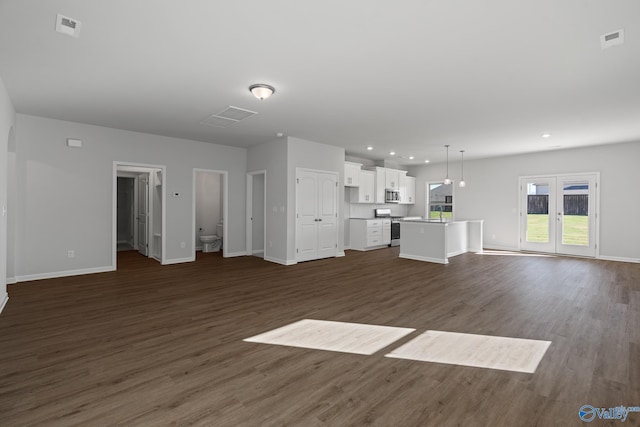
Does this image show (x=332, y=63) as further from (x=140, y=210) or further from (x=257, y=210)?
(x=140, y=210)

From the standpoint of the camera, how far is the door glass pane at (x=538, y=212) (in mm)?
8070

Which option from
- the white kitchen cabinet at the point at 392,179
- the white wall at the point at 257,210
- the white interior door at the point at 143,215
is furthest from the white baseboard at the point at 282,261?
the white kitchen cabinet at the point at 392,179

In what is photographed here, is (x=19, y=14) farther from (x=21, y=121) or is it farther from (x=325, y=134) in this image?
(x=325, y=134)

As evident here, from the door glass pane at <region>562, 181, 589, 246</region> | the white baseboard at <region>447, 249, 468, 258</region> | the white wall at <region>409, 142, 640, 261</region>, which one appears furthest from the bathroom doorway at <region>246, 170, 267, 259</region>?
the door glass pane at <region>562, 181, 589, 246</region>

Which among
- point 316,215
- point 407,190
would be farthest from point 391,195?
point 316,215

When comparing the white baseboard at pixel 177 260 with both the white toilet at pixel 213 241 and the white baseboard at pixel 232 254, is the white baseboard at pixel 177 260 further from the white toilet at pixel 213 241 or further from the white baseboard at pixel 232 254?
the white toilet at pixel 213 241

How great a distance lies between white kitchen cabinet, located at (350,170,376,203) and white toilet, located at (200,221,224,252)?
12.6 ft

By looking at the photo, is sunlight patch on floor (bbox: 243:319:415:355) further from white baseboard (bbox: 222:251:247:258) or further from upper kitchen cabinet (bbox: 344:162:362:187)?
upper kitchen cabinet (bbox: 344:162:362:187)

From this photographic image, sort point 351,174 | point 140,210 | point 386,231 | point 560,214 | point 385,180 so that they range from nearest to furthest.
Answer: point 560,214, point 140,210, point 351,174, point 386,231, point 385,180

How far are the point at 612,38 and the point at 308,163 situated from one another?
5.07 meters

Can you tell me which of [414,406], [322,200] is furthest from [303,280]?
[414,406]

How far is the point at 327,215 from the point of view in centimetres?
733

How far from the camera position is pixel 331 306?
385 centimetres

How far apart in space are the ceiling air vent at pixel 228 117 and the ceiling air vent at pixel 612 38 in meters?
4.10
